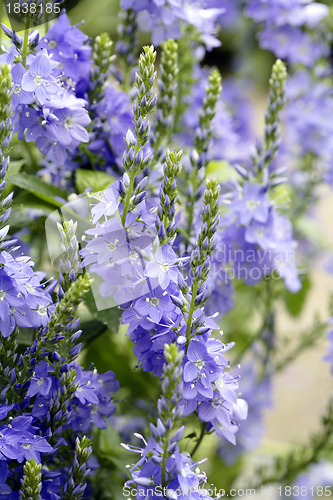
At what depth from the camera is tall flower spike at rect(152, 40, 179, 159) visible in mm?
756

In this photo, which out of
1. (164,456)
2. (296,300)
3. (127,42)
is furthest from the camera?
(296,300)

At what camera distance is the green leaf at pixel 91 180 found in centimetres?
78

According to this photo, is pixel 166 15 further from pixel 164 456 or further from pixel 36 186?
pixel 164 456

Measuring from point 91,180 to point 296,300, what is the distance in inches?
29.0

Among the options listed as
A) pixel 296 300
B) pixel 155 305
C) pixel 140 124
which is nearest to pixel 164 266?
pixel 155 305

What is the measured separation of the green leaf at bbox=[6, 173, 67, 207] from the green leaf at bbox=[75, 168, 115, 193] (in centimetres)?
4

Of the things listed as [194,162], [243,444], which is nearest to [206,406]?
[194,162]

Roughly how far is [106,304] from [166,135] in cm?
26

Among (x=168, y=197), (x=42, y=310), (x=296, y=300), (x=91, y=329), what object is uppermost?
(x=168, y=197)

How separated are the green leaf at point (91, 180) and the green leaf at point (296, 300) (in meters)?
0.68

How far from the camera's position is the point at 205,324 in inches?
23.4

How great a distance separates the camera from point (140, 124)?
58 centimetres

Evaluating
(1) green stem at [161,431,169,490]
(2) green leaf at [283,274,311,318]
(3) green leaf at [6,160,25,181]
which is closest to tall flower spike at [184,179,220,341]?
(1) green stem at [161,431,169,490]

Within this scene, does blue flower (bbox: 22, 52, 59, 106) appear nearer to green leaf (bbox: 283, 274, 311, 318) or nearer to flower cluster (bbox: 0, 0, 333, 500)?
flower cluster (bbox: 0, 0, 333, 500)
